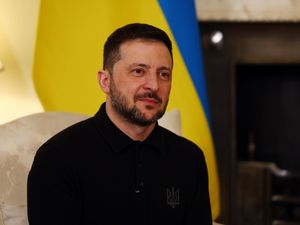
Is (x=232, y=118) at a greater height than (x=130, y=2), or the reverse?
(x=130, y=2)

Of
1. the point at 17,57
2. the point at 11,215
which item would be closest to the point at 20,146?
the point at 11,215

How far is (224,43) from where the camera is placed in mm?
3326

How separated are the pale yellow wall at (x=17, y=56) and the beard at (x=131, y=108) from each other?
767 mm

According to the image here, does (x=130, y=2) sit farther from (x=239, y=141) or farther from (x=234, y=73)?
(x=239, y=141)

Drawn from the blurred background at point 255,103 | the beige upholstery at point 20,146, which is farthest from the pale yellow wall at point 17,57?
the blurred background at point 255,103

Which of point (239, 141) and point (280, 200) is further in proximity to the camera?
point (239, 141)

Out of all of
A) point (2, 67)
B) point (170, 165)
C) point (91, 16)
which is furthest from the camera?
point (91, 16)

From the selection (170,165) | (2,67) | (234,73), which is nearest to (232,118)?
(234,73)

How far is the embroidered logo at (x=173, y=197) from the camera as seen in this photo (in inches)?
45.6

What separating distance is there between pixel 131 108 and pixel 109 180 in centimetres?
17

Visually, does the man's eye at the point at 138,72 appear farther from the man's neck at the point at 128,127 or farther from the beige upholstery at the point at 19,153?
the beige upholstery at the point at 19,153

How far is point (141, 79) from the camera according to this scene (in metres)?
1.06

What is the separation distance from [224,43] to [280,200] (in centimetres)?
116

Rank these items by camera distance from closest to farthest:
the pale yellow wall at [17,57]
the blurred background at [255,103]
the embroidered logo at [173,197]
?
A: 1. the embroidered logo at [173,197]
2. the pale yellow wall at [17,57]
3. the blurred background at [255,103]
